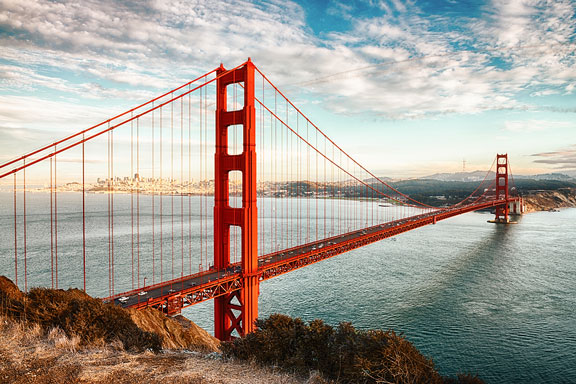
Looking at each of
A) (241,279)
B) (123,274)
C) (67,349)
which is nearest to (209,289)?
(241,279)

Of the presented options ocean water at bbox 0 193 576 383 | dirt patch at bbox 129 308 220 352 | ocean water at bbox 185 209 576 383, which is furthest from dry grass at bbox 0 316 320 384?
ocean water at bbox 0 193 576 383

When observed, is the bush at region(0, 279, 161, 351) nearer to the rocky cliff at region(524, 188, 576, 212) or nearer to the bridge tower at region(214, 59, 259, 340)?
the bridge tower at region(214, 59, 259, 340)

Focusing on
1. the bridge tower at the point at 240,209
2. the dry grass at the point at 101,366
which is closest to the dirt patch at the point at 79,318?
the dry grass at the point at 101,366

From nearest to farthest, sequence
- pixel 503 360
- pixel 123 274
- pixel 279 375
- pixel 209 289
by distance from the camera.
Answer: pixel 279 375 < pixel 209 289 < pixel 503 360 < pixel 123 274

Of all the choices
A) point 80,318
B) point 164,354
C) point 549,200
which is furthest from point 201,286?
point 549,200

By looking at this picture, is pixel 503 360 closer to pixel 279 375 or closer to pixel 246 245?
pixel 246 245

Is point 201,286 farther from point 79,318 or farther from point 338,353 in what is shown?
point 338,353
